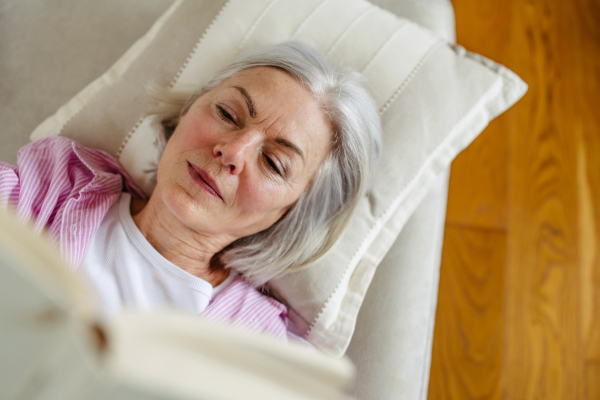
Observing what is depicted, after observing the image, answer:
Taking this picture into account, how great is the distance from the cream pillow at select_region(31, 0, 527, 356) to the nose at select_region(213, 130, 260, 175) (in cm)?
32

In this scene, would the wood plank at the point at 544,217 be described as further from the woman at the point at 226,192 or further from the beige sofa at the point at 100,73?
the woman at the point at 226,192

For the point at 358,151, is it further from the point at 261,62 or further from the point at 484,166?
the point at 484,166

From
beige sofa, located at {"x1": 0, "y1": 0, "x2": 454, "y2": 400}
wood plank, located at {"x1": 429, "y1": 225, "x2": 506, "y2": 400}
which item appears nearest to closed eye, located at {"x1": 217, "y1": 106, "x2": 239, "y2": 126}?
beige sofa, located at {"x1": 0, "y1": 0, "x2": 454, "y2": 400}

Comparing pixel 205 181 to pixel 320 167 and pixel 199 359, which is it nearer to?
pixel 320 167

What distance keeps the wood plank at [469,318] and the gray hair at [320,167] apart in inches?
28.4

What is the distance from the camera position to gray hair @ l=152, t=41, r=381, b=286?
3.13 ft

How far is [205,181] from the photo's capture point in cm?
84

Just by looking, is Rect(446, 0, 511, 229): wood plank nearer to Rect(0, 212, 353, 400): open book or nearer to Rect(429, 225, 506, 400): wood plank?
Rect(429, 225, 506, 400): wood plank

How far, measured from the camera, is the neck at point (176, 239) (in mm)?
965

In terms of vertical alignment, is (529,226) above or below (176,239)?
above

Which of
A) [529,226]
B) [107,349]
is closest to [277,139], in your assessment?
[107,349]

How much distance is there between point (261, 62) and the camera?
960mm

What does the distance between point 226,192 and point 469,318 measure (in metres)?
1.13

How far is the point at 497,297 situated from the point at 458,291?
15 cm
